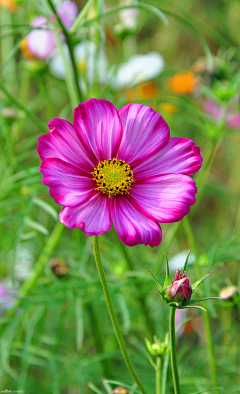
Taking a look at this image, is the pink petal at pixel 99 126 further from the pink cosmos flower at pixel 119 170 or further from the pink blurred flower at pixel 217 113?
the pink blurred flower at pixel 217 113

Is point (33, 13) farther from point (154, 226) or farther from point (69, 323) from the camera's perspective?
point (69, 323)

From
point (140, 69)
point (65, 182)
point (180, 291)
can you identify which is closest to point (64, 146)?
point (65, 182)

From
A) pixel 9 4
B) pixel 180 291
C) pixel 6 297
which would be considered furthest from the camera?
pixel 9 4

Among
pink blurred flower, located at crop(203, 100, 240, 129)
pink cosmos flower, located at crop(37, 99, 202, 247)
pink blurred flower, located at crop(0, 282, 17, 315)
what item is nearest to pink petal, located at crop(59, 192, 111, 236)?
pink cosmos flower, located at crop(37, 99, 202, 247)

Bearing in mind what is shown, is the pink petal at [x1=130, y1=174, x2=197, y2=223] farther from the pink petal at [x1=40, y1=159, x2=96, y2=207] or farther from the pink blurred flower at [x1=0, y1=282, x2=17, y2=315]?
the pink blurred flower at [x1=0, y1=282, x2=17, y2=315]

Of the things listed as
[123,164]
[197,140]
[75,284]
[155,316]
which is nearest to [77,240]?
[75,284]

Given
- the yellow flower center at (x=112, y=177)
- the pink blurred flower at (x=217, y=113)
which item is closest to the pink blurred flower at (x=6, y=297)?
the yellow flower center at (x=112, y=177)

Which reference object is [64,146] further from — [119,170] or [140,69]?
[140,69]
